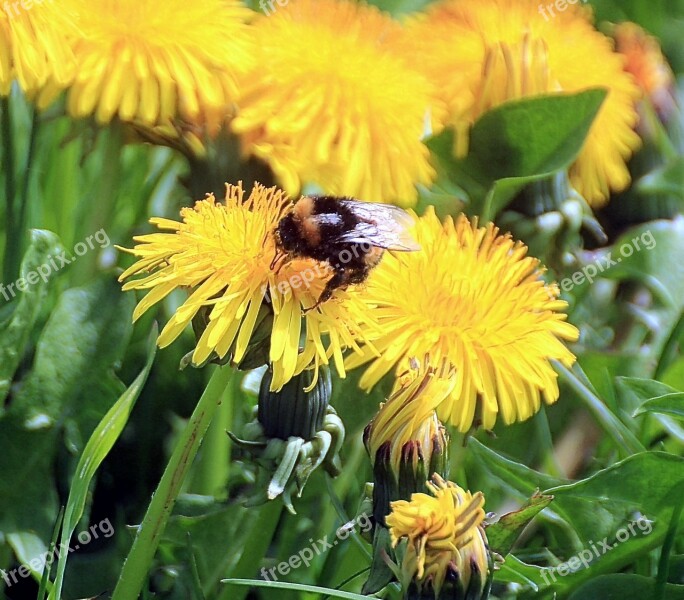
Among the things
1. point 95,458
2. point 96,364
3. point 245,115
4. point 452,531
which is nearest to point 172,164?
point 245,115

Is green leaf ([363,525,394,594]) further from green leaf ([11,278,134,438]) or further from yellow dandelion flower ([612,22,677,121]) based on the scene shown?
yellow dandelion flower ([612,22,677,121])

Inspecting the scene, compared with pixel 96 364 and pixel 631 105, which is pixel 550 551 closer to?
pixel 96 364

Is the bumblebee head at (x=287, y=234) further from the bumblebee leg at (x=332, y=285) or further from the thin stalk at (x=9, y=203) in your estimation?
the thin stalk at (x=9, y=203)

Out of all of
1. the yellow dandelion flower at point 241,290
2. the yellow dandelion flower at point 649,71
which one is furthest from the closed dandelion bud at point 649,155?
the yellow dandelion flower at point 241,290

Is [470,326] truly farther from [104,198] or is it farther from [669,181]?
[669,181]

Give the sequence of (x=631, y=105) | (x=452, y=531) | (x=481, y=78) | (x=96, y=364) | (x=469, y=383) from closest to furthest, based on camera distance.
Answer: (x=452, y=531) < (x=469, y=383) < (x=96, y=364) < (x=481, y=78) < (x=631, y=105)

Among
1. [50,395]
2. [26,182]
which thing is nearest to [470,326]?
[50,395]
